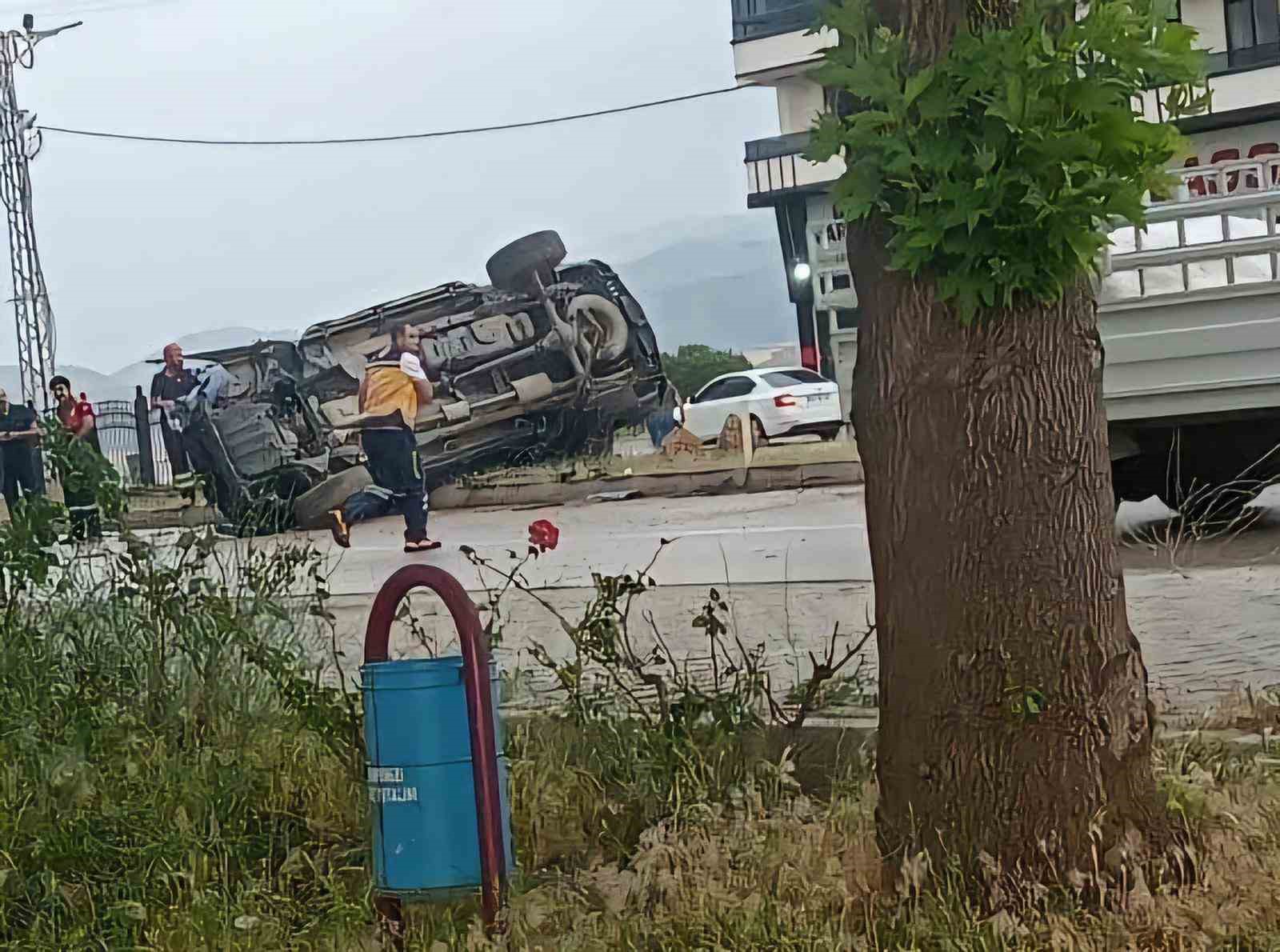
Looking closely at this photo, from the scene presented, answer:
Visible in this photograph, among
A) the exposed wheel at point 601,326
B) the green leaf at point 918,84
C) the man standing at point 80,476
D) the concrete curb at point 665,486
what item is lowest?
the concrete curb at point 665,486

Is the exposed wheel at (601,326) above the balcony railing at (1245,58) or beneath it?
beneath

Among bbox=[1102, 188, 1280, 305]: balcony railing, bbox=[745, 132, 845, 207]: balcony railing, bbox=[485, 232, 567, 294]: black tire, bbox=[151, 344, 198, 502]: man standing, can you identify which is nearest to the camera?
bbox=[745, 132, 845, 207]: balcony railing

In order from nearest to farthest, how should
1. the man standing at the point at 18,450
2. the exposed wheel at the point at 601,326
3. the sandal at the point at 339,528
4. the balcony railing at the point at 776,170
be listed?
1. the balcony railing at the point at 776,170
2. the exposed wheel at the point at 601,326
3. the sandal at the point at 339,528
4. the man standing at the point at 18,450

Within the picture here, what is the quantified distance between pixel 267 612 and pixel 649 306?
1.49m

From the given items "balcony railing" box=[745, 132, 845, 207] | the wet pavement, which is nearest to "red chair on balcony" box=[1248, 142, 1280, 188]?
the wet pavement

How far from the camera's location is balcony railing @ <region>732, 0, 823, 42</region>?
3.94m

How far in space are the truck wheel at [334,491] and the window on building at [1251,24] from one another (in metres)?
2.77

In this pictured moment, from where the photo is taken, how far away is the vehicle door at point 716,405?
13.6 feet

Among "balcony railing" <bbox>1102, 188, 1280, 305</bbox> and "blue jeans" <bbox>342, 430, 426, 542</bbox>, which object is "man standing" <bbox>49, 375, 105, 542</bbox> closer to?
"blue jeans" <bbox>342, 430, 426, 542</bbox>

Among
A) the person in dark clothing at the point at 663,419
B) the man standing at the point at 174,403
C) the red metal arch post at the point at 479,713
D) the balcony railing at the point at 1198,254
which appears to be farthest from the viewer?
the man standing at the point at 174,403

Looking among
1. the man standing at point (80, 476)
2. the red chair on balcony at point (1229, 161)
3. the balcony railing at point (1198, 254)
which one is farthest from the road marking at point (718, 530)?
the man standing at point (80, 476)

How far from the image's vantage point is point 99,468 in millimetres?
5164

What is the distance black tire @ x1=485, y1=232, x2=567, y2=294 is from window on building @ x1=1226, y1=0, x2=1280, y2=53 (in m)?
1.88

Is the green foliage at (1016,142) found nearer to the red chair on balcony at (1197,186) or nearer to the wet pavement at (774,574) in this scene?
the wet pavement at (774,574)
